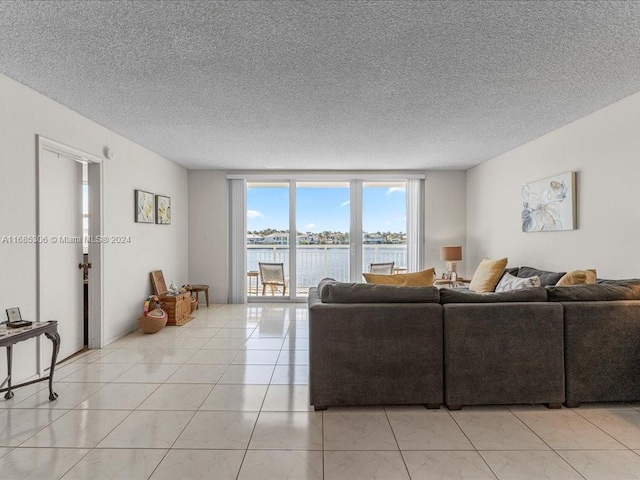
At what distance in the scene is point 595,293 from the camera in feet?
8.59

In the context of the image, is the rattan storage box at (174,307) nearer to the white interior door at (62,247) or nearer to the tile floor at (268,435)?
the white interior door at (62,247)

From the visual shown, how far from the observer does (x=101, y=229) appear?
158 inches

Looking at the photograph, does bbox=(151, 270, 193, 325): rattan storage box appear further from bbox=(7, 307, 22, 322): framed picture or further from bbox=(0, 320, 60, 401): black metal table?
bbox=(7, 307, 22, 322): framed picture

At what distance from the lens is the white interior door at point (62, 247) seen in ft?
10.9

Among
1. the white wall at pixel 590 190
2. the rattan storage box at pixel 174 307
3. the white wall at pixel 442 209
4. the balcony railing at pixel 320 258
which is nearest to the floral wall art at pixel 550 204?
the white wall at pixel 590 190

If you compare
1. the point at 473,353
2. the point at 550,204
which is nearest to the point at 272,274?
the point at 550,204

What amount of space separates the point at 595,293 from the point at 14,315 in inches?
167

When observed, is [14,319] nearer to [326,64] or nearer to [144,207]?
[144,207]

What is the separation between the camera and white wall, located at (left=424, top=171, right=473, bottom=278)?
262 inches

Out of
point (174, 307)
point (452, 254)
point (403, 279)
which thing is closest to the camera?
point (403, 279)

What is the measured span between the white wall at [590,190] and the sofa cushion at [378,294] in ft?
6.49

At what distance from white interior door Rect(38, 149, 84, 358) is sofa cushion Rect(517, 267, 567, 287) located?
4.77 m

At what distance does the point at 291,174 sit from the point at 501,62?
4.42 m

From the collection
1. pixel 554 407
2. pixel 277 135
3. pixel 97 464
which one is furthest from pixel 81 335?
pixel 554 407
